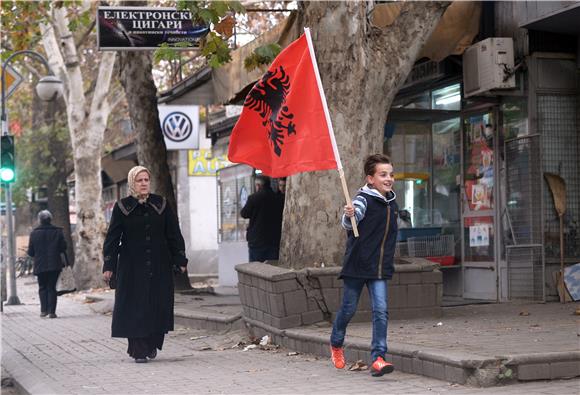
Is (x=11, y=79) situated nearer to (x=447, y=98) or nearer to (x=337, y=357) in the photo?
(x=447, y=98)

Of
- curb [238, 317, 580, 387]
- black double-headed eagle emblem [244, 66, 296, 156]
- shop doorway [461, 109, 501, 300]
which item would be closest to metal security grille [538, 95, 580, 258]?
shop doorway [461, 109, 501, 300]

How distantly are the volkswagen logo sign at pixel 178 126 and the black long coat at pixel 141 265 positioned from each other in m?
11.6

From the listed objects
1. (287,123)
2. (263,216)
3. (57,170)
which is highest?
(57,170)

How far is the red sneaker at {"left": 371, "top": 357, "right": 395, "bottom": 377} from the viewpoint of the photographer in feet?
27.1

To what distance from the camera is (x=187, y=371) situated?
9633 mm

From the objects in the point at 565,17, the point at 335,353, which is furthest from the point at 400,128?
the point at 335,353

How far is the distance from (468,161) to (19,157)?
2791cm

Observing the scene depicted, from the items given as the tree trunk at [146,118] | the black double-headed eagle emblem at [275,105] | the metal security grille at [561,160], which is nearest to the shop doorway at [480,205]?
the metal security grille at [561,160]

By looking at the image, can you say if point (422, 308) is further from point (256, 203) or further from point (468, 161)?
point (256, 203)

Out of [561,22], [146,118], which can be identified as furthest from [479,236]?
[146,118]

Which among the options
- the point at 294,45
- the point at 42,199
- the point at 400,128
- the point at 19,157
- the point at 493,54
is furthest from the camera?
the point at 42,199

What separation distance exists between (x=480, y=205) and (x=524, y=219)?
108cm

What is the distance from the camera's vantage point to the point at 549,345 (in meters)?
8.56

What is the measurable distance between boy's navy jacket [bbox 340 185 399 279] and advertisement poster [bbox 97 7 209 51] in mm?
7406
